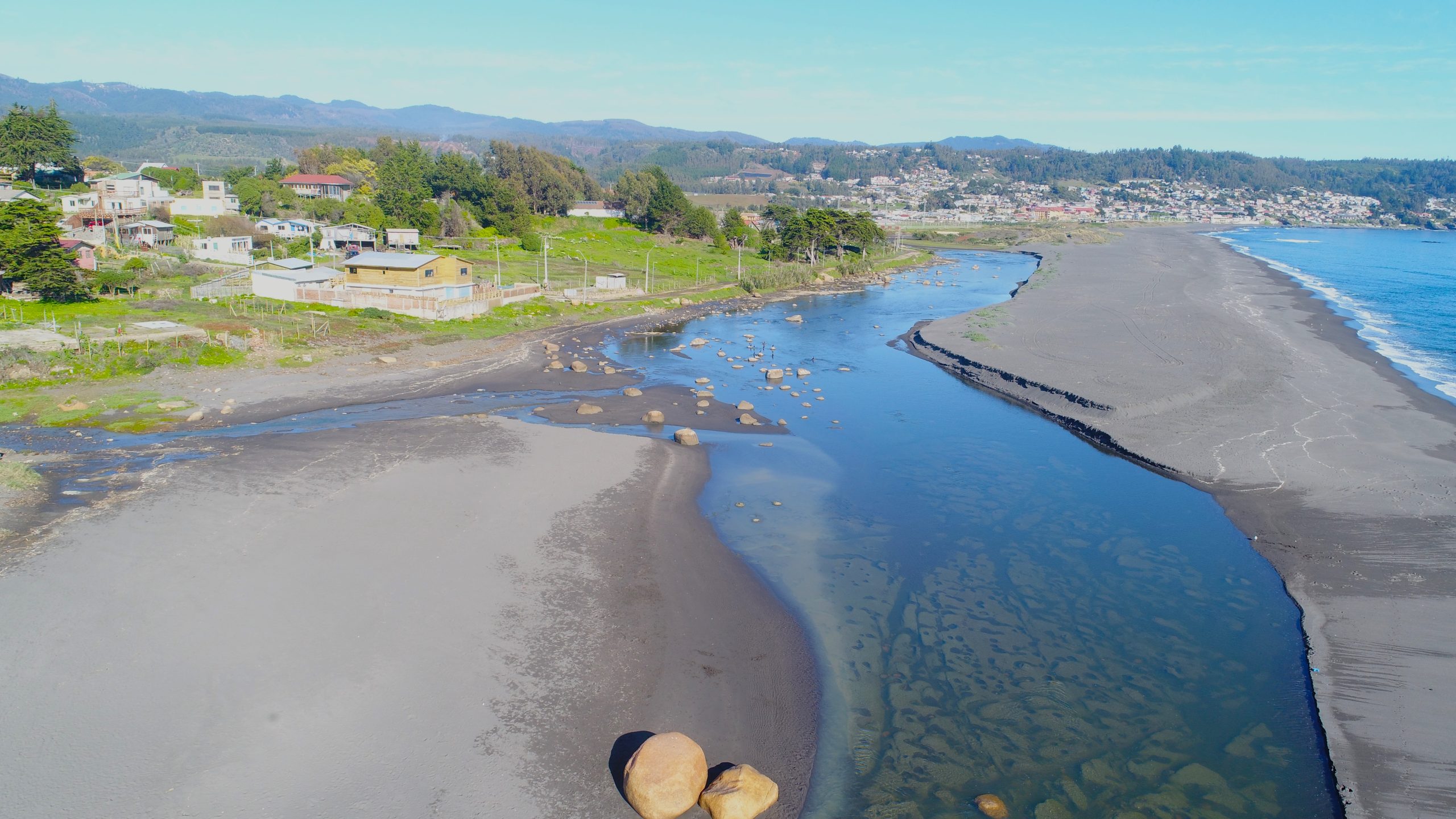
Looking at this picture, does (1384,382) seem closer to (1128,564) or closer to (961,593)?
(1128,564)

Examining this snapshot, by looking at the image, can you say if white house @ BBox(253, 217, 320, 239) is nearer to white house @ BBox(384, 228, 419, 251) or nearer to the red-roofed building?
white house @ BBox(384, 228, 419, 251)

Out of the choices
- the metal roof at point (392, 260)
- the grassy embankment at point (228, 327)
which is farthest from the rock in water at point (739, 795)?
the metal roof at point (392, 260)

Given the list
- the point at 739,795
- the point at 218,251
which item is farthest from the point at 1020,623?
the point at 218,251

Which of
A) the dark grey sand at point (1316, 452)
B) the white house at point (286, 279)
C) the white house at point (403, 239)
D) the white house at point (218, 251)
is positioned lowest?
the dark grey sand at point (1316, 452)

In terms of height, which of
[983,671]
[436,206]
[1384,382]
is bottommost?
[983,671]

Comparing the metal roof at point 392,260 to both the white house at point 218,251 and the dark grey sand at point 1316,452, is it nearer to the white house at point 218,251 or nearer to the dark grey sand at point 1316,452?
the white house at point 218,251

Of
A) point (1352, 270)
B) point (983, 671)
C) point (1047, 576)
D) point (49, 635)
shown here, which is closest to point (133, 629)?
point (49, 635)

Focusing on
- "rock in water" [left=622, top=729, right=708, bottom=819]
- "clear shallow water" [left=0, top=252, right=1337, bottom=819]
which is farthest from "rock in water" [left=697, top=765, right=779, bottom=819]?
"clear shallow water" [left=0, top=252, right=1337, bottom=819]

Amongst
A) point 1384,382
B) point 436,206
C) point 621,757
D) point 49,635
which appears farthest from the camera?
point 436,206
